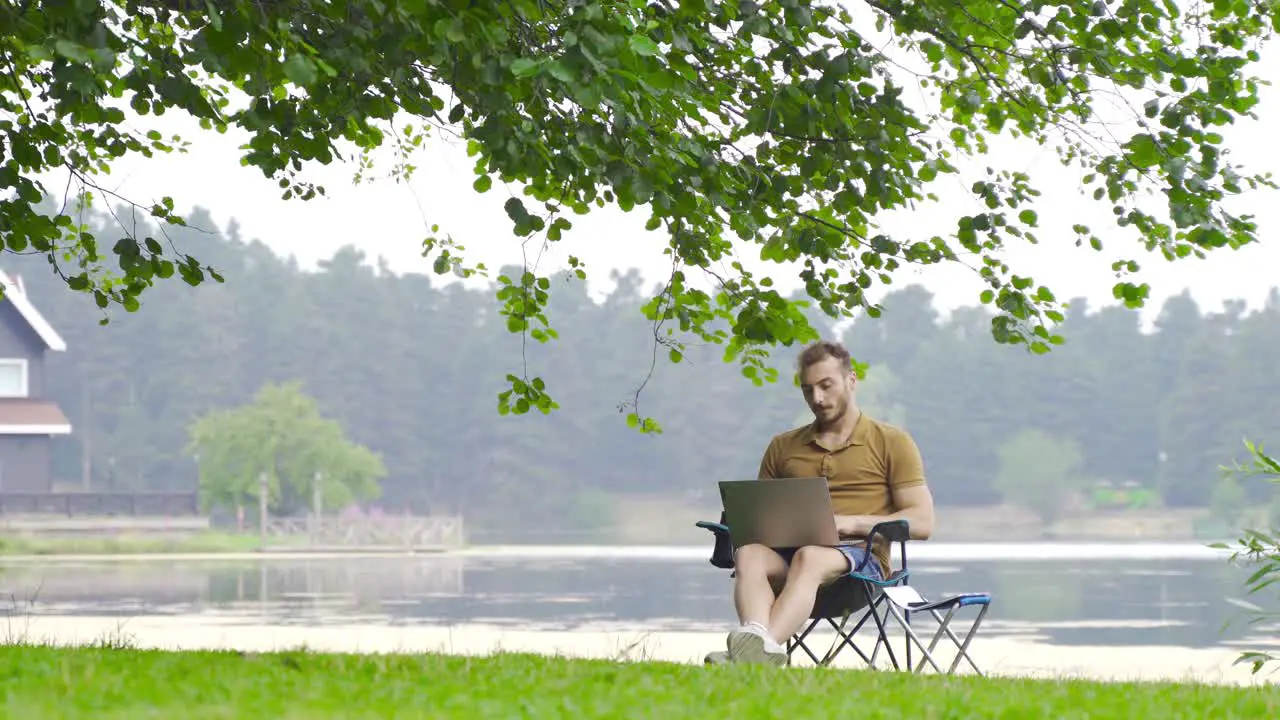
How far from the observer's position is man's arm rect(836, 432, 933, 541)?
6398 mm

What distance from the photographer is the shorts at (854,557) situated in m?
6.31

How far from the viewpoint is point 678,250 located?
7.98 m

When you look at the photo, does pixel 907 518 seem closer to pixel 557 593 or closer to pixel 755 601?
pixel 755 601

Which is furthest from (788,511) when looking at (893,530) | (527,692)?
(527,692)

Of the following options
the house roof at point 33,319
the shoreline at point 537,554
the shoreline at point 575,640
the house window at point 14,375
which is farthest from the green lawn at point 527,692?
the house window at point 14,375

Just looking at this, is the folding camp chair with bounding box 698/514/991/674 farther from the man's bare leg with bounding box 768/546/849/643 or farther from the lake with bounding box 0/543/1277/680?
the lake with bounding box 0/543/1277/680

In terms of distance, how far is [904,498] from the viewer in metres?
6.48

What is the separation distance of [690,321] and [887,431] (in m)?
2.54

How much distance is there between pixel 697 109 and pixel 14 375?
33.7 m

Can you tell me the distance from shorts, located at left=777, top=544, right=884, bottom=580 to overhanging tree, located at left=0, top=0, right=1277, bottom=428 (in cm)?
123

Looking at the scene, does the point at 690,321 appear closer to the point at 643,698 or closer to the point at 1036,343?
the point at 1036,343

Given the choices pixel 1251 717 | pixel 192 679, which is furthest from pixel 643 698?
pixel 1251 717

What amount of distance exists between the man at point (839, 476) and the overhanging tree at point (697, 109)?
83cm

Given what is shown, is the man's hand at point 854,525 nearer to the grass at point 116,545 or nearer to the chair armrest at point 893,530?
the chair armrest at point 893,530
